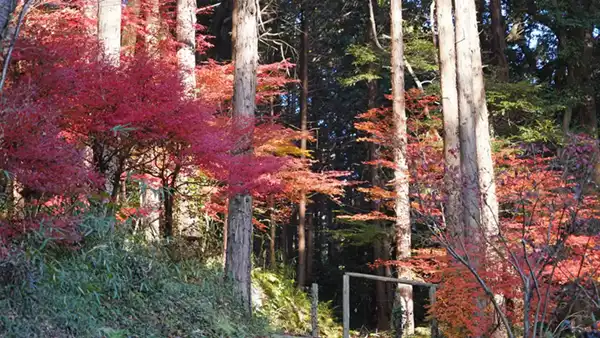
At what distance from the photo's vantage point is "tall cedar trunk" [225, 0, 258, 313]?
7.52m

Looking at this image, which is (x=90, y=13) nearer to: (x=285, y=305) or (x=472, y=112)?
(x=472, y=112)

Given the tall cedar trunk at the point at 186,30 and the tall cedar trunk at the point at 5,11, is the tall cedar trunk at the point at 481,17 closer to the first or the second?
the tall cedar trunk at the point at 186,30

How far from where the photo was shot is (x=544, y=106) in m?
13.6

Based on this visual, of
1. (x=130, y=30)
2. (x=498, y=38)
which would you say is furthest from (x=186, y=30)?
(x=498, y=38)

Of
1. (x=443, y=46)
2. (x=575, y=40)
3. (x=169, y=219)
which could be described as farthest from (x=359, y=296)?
(x=169, y=219)

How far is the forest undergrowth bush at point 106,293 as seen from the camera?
436 cm

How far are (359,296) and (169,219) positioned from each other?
47.8 ft

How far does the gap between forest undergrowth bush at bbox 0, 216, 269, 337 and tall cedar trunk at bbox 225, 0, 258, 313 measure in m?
0.79

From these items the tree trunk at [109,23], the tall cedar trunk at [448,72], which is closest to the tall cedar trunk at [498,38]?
the tall cedar trunk at [448,72]

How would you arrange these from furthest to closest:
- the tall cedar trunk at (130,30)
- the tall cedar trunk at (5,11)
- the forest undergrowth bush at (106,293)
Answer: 1. the tall cedar trunk at (130,30)
2. the forest undergrowth bush at (106,293)
3. the tall cedar trunk at (5,11)

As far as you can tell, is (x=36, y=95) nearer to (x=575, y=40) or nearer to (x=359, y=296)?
(x=575, y=40)

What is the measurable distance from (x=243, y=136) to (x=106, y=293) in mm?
2753

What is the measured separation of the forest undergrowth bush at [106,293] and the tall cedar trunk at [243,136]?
31.1 inches

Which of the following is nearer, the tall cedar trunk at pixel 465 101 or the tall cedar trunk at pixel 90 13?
the tall cedar trunk at pixel 90 13
